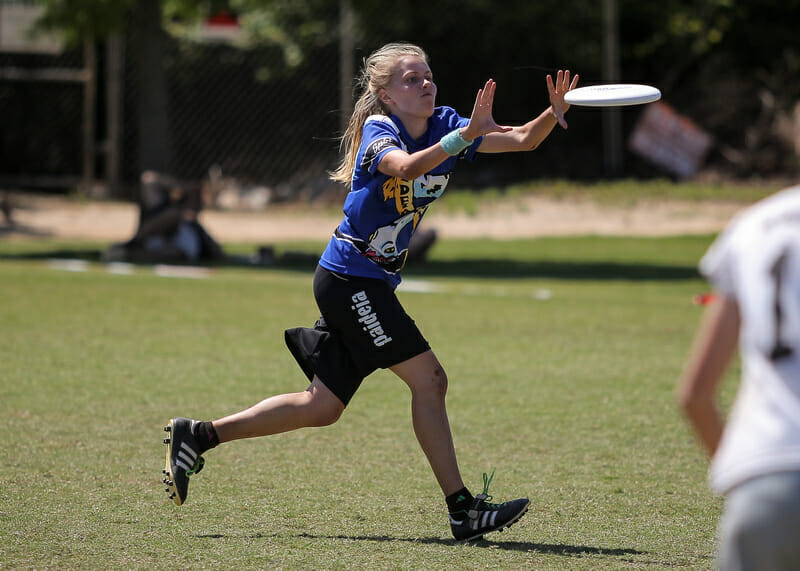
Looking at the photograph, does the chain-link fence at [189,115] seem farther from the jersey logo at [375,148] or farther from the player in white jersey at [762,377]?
the player in white jersey at [762,377]

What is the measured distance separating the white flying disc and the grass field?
154cm

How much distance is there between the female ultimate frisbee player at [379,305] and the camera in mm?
4273

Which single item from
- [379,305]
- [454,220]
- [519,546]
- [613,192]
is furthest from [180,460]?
[613,192]

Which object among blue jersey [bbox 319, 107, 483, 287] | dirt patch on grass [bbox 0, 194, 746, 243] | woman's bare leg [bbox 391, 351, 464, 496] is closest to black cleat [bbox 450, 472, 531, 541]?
woman's bare leg [bbox 391, 351, 464, 496]

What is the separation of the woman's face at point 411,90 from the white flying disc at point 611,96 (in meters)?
0.55

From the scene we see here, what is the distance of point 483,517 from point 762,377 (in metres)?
2.28

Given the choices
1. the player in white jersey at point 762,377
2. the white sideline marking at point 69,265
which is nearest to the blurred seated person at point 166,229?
the white sideline marking at point 69,265

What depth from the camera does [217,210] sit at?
19984 millimetres

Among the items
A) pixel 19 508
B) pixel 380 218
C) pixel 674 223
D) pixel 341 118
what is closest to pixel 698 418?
pixel 380 218

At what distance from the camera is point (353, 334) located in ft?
14.2

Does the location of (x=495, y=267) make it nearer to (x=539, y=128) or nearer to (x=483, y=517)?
(x=539, y=128)

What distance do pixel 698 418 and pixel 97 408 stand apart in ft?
15.6

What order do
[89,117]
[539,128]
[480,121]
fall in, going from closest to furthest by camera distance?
1. [480,121]
2. [539,128]
3. [89,117]

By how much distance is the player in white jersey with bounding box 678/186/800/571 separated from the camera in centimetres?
191
